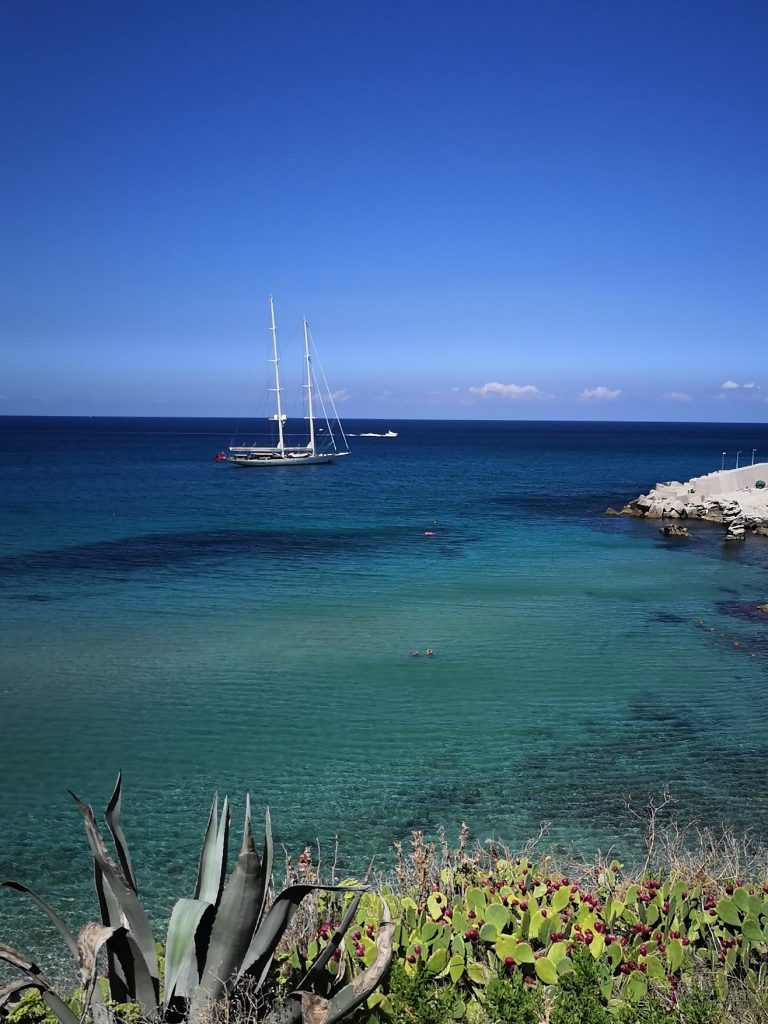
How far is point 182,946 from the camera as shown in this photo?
5012 mm

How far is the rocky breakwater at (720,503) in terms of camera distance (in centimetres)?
3900

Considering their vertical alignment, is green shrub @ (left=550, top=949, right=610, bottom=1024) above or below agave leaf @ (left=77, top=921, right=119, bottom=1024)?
below

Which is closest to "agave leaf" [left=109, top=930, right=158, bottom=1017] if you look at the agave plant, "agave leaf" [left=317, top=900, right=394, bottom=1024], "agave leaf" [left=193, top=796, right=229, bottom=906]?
the agave plant

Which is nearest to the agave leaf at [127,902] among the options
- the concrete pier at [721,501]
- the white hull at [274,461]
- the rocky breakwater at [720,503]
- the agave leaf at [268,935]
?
the agave leaf at [268,935]

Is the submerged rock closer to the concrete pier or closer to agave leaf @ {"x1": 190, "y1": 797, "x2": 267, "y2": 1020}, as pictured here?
the concrete pier

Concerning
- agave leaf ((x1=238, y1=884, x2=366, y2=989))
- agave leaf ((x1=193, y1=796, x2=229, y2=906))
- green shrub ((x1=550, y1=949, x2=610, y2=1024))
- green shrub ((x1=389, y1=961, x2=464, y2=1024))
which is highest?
agave leaf ((x1=193, y1=796, x2=229, y2=906))

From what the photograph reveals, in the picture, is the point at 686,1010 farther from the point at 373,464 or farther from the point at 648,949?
the point at 373,464

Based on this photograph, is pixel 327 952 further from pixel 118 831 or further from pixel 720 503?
pixel 720 503

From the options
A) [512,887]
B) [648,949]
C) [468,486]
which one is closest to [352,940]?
[512,887]

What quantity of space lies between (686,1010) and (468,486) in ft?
202

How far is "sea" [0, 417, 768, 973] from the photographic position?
1084 cm

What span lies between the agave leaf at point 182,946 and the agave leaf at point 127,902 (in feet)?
0.72

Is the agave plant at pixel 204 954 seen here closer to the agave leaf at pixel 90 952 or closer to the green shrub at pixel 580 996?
the agave leaf at pixel 90 952

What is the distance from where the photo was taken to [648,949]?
6.11m
